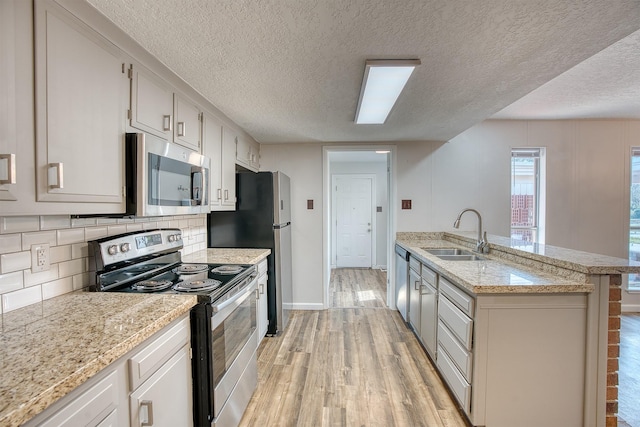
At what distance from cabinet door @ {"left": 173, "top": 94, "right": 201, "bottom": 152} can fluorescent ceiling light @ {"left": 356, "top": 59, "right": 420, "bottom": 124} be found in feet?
3.87

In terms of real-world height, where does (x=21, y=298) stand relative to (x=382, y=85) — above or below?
below

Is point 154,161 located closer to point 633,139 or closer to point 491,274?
point 491,274

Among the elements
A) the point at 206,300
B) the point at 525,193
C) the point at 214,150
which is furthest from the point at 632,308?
the point at 214,150

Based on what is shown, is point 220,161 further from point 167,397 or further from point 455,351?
point 455,351

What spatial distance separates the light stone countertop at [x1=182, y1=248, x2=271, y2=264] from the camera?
2246 mm

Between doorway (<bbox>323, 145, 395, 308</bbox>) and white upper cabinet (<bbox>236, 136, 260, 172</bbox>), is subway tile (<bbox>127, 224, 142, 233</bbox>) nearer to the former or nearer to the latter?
white upper cabinet (<bbox>236, 136, 260, 172</bbox>)

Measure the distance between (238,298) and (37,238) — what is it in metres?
0.96

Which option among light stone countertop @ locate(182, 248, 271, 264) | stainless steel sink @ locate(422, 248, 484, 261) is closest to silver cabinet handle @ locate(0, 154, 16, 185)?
light stone countertop @ locate(182, 248, 271, 264)

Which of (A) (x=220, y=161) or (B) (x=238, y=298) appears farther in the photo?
(A) (x=220, y=161)

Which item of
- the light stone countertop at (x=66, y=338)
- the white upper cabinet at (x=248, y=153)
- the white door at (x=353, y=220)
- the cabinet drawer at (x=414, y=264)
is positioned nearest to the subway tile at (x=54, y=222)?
the light stone countertop at (x=66, y=338)

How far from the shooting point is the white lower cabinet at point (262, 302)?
2.50 meters

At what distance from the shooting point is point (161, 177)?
4.87 ft

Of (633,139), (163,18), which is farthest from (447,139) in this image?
(163,18)

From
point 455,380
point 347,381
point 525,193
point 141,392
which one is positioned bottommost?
point 347,381
